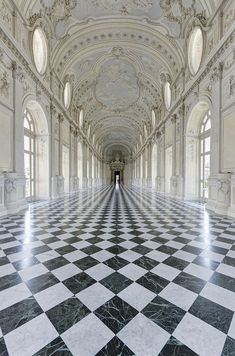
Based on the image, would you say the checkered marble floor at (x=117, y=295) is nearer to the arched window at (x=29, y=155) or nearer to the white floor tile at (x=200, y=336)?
the white floor tile at (x=200, y=336)

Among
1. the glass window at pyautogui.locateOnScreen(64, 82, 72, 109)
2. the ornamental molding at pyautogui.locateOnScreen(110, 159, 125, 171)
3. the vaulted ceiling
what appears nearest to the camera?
the vaulted ceiling

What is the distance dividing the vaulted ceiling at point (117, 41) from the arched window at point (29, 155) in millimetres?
3807

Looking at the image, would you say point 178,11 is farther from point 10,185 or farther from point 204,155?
point 10,185

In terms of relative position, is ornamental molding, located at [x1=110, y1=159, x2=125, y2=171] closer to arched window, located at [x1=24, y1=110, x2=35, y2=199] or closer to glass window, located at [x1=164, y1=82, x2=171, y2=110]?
glass window, located at [x1=164, y1=82, x2=171, y2=110]

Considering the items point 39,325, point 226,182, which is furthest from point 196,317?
point 226,182

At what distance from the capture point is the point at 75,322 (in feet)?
5.38

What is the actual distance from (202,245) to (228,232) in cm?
137

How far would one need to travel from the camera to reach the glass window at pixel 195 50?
9102 mm

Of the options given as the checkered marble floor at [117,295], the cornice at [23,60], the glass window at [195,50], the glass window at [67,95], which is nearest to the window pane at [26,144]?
the cornice at [23,60]

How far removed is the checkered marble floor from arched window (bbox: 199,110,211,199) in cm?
687

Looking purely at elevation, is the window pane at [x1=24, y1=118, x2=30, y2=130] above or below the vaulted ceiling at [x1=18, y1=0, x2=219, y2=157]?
below

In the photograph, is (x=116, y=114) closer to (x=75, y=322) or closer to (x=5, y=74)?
(x=5, y=74)

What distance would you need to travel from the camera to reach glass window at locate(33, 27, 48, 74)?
30.0ft

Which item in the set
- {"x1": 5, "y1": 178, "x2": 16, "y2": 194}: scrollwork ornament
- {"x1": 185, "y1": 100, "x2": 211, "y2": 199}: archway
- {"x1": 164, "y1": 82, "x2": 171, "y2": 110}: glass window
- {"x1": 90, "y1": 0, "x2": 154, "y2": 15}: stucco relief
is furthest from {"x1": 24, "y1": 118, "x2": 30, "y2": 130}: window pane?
{"x1": 164, "y1": 82, "x2": 171, "y2": 110}: glass window
